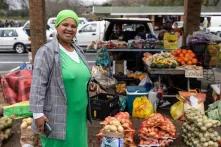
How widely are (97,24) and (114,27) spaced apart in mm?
11787

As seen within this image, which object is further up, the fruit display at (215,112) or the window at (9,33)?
the window at (9,33)

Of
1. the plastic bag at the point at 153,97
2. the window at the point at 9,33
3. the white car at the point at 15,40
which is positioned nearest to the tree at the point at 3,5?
the window at the point at 9,33

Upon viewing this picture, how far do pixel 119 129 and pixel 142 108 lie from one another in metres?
1.80

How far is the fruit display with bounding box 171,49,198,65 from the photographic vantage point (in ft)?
24.9

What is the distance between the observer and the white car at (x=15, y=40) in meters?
23.5

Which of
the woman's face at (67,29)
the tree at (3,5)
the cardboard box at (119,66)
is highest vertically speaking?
the tree at (3,5)

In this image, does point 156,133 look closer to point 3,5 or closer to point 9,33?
point 9,33

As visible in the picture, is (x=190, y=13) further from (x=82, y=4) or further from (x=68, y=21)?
(x=82, y=4)

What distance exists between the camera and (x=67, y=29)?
352 centimetres

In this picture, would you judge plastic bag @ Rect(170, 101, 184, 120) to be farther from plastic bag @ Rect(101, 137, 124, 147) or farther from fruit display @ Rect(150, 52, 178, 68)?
plastic bag @ Rect(101, 137, 124, 147)

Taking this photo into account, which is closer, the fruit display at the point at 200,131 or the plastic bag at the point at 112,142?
the plastic bag at the point at 112,142

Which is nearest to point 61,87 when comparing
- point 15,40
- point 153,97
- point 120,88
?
point 153,97

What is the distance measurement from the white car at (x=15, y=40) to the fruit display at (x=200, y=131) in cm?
1892

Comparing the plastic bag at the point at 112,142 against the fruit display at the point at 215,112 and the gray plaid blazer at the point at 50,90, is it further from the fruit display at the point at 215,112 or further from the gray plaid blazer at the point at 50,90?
the fruit display at the point at 215,112
